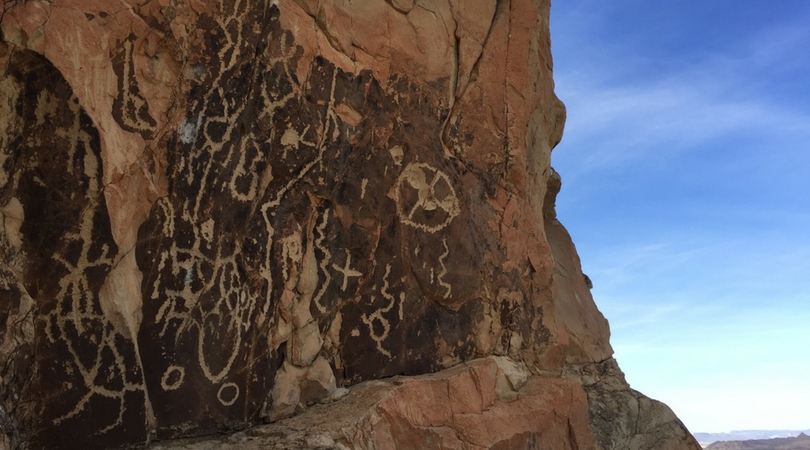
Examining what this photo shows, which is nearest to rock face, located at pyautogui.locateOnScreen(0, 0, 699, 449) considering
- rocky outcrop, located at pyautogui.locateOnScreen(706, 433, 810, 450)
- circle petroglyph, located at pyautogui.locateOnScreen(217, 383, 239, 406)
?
circle petroglyph, located at pyautogui.locateOnScreen(217, 383, 239, 406)

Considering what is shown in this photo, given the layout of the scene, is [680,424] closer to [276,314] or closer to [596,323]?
[596,323]

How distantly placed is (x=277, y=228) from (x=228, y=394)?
1066mm

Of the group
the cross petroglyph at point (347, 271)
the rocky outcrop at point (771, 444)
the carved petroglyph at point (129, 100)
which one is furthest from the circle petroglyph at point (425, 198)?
the rocky outcrop at point (771, 444)

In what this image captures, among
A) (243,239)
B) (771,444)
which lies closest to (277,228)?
(243,239)

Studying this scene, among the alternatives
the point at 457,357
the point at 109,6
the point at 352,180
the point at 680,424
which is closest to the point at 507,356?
the point at 457,357

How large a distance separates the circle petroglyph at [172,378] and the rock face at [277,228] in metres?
0.02

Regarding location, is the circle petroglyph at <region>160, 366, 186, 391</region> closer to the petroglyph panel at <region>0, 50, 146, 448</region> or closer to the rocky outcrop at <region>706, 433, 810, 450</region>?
the petroglyph panel at <region>0, 50, 146, 448</region>

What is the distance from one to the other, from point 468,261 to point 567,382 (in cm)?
138

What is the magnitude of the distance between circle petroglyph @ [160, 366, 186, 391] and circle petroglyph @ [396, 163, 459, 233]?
192 cm

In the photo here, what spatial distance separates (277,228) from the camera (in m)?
4.93

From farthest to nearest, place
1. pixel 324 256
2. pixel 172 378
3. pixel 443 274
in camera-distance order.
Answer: pixel 443 274, pixel 324 256, pixel 172 378

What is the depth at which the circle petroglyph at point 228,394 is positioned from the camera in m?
4.61

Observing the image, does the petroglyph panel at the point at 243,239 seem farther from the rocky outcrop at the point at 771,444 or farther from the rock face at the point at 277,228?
the rocky outcrop at the point at 771,444

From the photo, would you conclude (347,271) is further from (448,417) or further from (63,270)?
(63,270)
